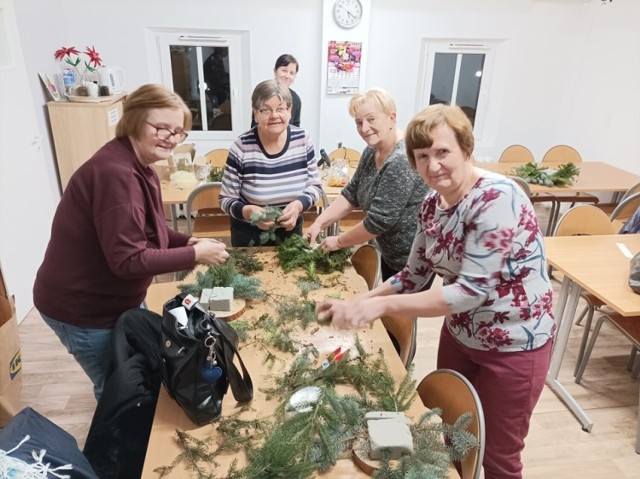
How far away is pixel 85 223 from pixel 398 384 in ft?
3.87

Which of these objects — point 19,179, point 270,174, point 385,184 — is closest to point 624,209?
point 385,184

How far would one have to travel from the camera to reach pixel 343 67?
5.17 metres

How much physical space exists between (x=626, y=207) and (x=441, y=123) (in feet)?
10.5

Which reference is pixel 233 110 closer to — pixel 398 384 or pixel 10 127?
pixel 10 127

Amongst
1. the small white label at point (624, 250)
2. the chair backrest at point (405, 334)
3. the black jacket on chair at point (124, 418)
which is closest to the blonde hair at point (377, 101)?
the chair backrest at point (405, 334)

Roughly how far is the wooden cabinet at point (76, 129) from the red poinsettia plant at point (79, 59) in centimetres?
45

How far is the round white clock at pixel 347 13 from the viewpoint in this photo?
490 centimetres

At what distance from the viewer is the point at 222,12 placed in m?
4.94

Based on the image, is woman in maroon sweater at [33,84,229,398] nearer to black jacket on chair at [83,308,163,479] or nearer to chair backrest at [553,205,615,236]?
black jacket on chair at [83,308,163,479]

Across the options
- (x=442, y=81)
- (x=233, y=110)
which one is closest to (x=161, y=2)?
(x=233, y=110)

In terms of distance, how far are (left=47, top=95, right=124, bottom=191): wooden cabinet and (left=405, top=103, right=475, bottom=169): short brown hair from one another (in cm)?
346

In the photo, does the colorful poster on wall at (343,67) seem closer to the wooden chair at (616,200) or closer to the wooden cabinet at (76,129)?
the wooden cabinet at (76,129)

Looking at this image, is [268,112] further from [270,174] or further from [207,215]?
[207,215]

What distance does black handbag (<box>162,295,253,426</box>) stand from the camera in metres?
1.35
